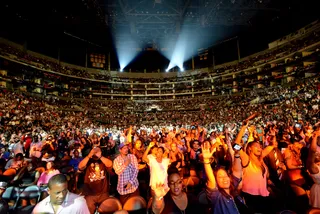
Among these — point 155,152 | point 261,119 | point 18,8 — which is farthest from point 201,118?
point 155,152

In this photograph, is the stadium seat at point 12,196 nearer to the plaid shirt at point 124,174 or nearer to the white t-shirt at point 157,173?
the plaid shirt at point 124,174

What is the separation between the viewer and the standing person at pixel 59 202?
2.36m

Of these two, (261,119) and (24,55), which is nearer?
(261,119)

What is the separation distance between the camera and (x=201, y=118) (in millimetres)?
39750

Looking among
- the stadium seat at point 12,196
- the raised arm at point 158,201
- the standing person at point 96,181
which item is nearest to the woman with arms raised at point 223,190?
the raised arm at point 158,201

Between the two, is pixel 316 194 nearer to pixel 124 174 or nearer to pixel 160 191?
pixel 160 191

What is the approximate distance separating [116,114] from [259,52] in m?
33.3

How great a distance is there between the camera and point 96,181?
402 centimetres

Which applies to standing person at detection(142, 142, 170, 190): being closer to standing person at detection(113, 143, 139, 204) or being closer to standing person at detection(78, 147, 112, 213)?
standing person at detection(113, 143, 139, 204)

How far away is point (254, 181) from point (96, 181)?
2.84 meters

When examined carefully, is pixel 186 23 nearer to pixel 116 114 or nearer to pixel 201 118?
pixel 201 118

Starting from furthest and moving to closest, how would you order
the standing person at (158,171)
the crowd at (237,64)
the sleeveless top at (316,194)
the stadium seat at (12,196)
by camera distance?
the crowd at (237,64) → the stadium seat at (12,196) → the standing person at (158,171) → the sleeveless top at (316,194)

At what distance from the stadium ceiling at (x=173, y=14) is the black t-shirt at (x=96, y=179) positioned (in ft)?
83.0

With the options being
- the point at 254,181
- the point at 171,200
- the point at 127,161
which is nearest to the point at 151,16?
the point at 127,161
